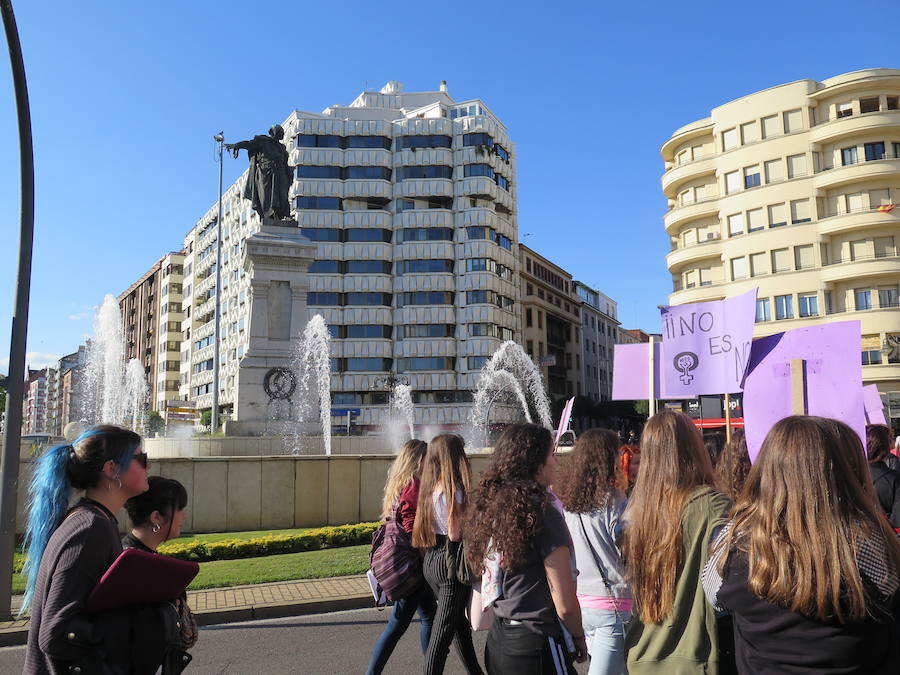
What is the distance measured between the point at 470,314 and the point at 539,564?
6357 cm

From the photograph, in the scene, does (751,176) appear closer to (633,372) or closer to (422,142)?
(422,142)

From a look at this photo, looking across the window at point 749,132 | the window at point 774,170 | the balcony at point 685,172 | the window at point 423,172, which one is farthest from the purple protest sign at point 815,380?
the window at point 423,172

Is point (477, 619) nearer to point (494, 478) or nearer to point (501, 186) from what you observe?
point (494, 478)

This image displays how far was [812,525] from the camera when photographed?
2.37 metres

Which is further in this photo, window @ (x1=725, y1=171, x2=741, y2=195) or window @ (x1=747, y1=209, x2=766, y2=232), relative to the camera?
window @ (x1=725, y1=171, x2=741, y2=195)

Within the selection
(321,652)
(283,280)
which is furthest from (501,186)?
(321,652)

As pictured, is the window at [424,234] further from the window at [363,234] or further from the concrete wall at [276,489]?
the concrete wall at [276,489]

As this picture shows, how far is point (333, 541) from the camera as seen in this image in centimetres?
1218

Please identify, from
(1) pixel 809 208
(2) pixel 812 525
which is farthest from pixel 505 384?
(2) pixel 812 525

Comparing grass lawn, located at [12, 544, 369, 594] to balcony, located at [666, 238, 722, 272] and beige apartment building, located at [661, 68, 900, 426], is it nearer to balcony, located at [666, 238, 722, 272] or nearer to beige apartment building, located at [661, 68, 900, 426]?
beige apartment building, located at [661, 68, 900, 426]

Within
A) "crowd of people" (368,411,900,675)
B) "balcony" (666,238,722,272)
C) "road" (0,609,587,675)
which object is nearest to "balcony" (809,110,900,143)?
"balcony" (666,238,722,272)

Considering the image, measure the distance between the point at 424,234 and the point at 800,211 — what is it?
107 ft

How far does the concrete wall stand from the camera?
1300cm

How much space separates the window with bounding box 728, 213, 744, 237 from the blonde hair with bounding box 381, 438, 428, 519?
47651mm
